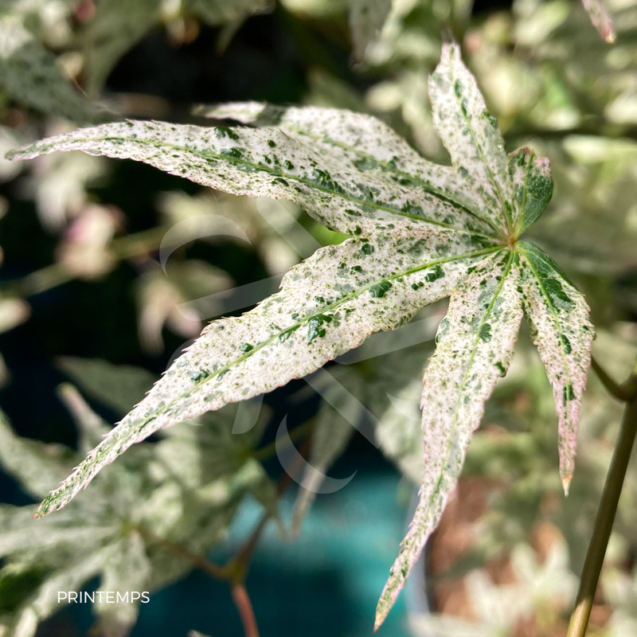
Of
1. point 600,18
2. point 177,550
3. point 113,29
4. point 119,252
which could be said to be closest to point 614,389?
point 600,18


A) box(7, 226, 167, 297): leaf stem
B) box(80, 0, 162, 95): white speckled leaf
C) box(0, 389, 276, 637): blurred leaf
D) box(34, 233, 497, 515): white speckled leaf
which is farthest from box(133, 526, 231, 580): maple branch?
box(7, 226, 167, 297): leaf stem

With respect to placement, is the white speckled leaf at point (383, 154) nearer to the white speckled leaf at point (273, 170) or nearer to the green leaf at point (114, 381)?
the white speckled leaf at point (273, 170)

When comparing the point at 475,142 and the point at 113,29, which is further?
the point at 113,29

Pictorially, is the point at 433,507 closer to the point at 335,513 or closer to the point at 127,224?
the point at 335,513

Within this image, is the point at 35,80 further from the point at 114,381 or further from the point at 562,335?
the point at 562,335

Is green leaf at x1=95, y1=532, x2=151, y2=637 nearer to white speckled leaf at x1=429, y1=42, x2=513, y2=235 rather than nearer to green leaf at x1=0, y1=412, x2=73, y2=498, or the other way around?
green leaf at x1=0, y1=412, x2=73, y2=498

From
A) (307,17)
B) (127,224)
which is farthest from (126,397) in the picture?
(127,224)

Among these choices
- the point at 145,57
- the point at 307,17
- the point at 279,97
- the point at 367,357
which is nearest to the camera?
the point at 367,357
